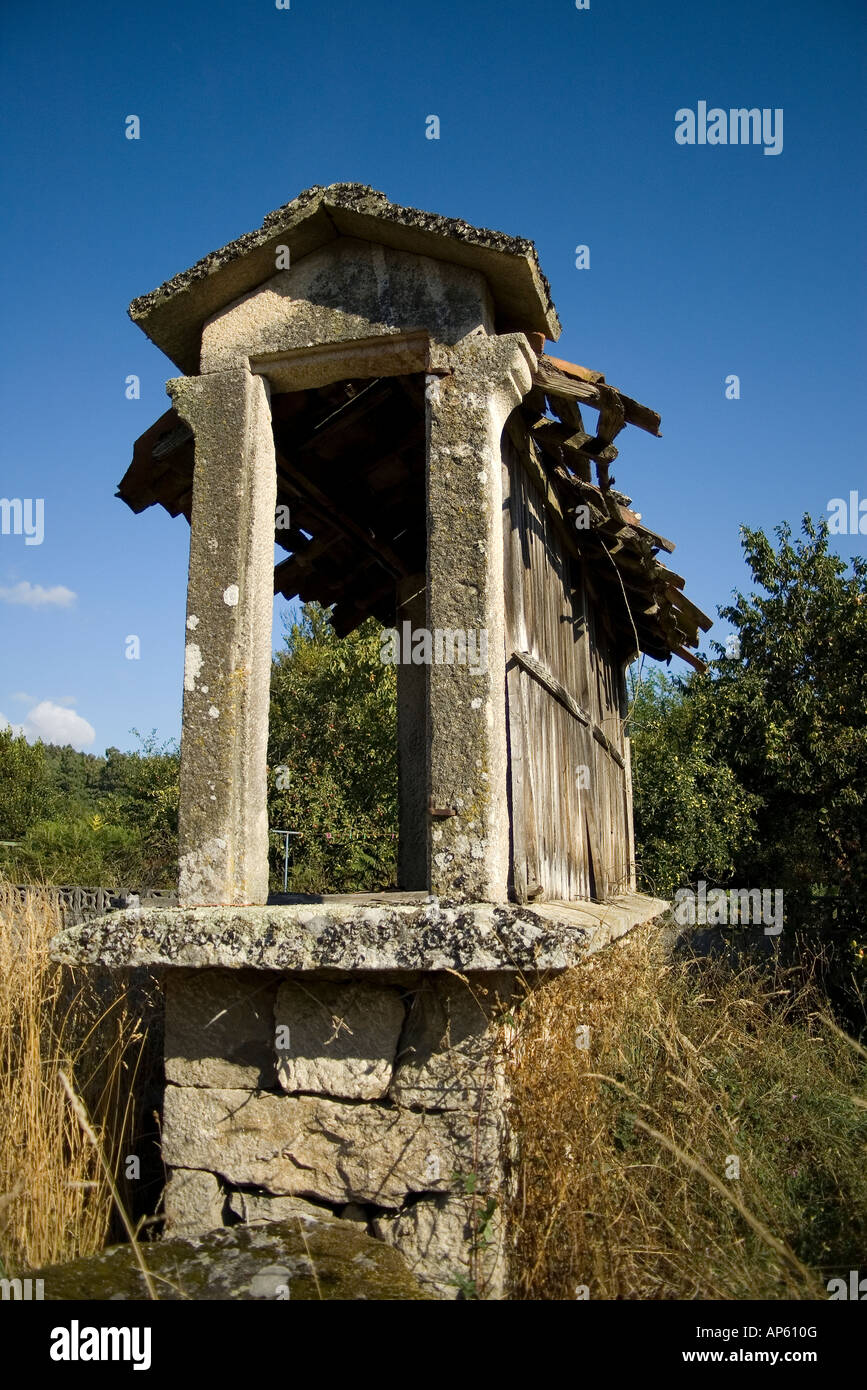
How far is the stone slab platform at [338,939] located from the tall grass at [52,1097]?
0.46m

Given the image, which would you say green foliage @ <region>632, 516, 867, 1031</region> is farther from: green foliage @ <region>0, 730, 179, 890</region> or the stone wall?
the stone wall

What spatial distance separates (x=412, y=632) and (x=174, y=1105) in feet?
12.2

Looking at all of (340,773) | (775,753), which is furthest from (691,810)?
(340,773)

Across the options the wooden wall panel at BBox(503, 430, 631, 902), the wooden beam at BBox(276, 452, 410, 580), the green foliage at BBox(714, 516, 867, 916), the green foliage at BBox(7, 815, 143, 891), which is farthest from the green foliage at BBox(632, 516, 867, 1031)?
the green foliage at BBox(7, 815, 143, 891)

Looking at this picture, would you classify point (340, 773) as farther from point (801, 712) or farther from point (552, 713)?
point (552, 713)

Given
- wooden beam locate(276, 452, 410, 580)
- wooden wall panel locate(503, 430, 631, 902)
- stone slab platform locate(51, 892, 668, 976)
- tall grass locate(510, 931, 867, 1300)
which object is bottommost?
tall grass locate(510, 931, 867, 1300)

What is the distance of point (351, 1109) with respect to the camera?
301 centimetres

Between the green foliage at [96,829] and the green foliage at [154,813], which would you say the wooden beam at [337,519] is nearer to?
the green foliage at [96,829]

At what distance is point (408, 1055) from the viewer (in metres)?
3.01

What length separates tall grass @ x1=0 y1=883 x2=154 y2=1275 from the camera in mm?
2984

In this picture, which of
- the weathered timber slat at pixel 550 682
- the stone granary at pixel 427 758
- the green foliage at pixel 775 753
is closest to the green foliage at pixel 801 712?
the green foliage at pixel 775 753

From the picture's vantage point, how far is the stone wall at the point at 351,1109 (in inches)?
113

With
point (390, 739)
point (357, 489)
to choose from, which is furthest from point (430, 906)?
point (390, 739)
